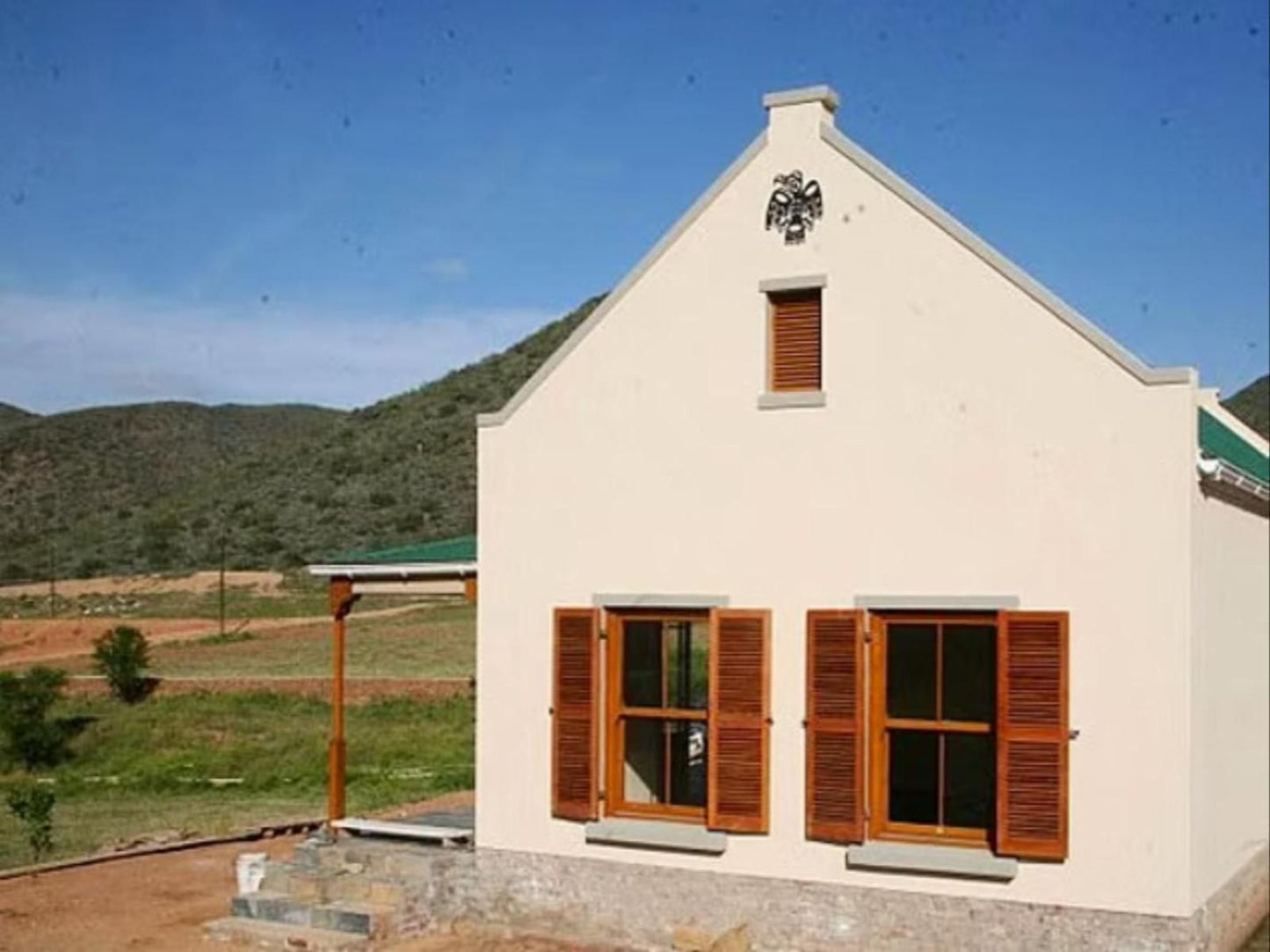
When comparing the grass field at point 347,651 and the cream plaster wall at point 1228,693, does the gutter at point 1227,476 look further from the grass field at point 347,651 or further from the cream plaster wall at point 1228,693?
the grass field at point 347,651

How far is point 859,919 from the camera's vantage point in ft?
35.2

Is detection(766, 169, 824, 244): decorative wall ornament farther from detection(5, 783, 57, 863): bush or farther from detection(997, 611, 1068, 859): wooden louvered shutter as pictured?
detection(5, 783, 57, 863): bush

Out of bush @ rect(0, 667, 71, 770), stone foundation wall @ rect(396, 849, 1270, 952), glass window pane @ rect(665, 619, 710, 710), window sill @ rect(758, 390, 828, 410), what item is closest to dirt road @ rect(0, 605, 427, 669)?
bush @ rect(0, 667, 71, 770)

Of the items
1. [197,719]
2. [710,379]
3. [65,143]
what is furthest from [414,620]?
[710,379]

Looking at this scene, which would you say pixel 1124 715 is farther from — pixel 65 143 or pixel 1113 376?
pixel 65 143

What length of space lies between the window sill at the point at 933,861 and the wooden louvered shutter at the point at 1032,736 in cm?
13

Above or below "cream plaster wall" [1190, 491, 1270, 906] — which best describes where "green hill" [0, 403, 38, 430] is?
above

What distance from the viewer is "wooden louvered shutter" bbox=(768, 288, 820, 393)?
11188 millimetres

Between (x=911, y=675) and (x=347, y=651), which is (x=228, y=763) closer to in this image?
(x=347, y=651)

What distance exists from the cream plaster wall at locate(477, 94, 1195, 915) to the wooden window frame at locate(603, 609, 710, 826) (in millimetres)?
235

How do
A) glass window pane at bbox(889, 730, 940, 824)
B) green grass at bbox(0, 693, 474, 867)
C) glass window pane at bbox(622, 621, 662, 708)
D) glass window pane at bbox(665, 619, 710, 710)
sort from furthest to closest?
1. green grass at bbox(0, 693, 474, 867)
2. glass window pane at bbox(665, 619, 710, 710)
3. glass window pane at bbox(889, 730, 940, 824)
4. glass window pane at bbox(622, 621, 662, 708)

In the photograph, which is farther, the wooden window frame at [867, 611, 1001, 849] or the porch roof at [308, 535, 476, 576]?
the porch roof at [308, 535, 476, 576]

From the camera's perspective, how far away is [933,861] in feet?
A: 34.1

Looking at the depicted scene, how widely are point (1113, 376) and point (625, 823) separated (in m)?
4.76
